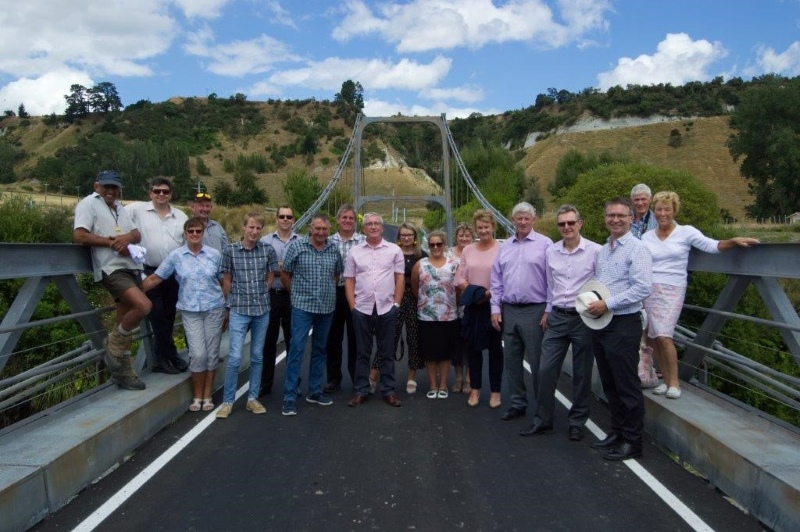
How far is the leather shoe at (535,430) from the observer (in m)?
5.31

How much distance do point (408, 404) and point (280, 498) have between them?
2.34 metres

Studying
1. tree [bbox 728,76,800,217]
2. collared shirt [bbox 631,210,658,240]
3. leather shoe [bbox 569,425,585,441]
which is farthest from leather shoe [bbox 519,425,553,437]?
tree [bbox 728,76,800,217]

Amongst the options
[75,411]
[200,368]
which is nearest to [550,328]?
[200,368]

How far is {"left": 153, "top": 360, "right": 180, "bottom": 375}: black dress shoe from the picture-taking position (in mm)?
6219

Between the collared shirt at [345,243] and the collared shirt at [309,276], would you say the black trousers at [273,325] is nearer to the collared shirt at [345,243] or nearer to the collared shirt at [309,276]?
the collared shirt at [309,276]

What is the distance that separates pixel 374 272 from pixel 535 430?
198 cm

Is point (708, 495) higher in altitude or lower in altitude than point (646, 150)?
lower

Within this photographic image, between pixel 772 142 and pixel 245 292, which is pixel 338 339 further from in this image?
pixel 772 142

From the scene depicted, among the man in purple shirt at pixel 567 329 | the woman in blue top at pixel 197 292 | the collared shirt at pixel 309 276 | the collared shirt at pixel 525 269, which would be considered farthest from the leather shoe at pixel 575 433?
the woman in blue top at pixel 197 292

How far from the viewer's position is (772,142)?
4884 cm

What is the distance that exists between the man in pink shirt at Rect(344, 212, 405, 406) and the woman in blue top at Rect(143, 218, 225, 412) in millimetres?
1201

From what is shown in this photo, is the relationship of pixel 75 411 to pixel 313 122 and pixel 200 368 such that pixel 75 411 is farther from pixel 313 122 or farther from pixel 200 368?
pixel 313 122

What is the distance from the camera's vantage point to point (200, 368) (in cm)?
586

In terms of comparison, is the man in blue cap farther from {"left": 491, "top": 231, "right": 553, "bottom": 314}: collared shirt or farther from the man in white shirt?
{"left": 491, "top": 231, "right": 553, "bottom": 314}: collared shirt
